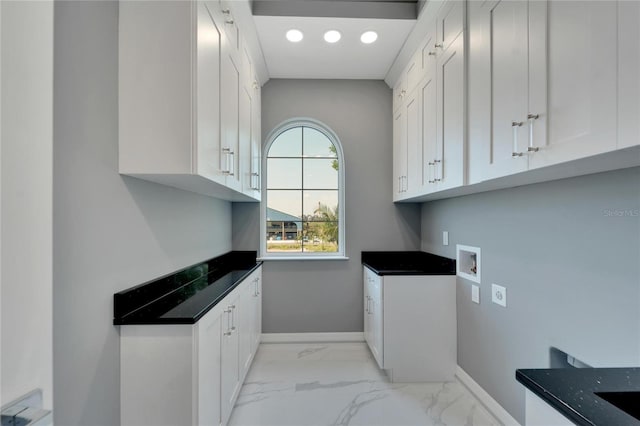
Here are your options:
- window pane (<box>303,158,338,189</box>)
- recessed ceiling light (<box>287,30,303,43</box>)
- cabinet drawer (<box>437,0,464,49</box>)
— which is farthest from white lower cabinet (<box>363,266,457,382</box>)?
recessed ceiling light (<box>287,30,303,43</box>)

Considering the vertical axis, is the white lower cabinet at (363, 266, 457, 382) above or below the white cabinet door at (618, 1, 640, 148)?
below

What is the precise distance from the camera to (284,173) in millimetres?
3395

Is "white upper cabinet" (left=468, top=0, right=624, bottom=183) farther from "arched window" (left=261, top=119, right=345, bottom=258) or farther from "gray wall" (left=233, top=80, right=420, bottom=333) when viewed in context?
"arched window" (left=261, top=119, right=345, bottom=258)

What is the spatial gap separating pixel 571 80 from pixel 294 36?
210 cm

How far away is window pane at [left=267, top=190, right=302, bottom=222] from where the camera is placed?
3385 mm

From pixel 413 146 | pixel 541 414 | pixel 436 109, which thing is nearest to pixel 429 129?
pixel 436 109

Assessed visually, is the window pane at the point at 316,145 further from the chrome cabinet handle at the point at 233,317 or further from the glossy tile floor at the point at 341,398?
the glossy tile floor at the point at 341,398

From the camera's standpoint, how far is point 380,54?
2.77m

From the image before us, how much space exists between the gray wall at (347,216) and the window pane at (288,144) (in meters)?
0.19

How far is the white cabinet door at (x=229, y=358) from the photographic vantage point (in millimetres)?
1715

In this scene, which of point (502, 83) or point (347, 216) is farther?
point (347, 216)

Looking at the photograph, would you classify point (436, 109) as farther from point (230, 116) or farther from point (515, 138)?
point (230, 116)
